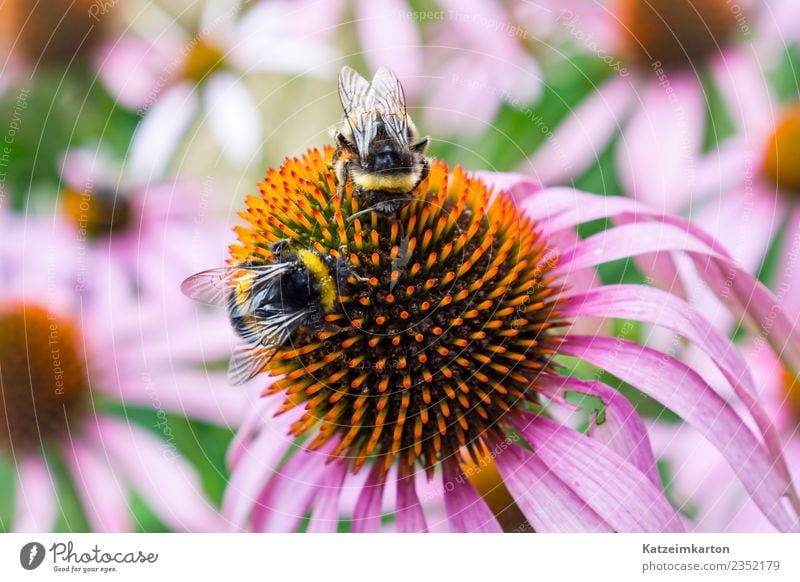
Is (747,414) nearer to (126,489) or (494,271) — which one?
(494,271)

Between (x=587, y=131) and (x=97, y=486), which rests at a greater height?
(x=587, y=131)

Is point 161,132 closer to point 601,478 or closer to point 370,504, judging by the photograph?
point 370,504

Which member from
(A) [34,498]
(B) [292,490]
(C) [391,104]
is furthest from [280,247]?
(A) [34,498]

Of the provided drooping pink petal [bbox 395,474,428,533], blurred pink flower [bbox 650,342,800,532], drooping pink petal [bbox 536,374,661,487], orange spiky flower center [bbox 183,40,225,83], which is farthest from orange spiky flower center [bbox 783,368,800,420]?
orange spiky flower center [bbox 183,40,225,83]

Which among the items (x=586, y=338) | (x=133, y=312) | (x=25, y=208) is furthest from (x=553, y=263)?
(x=25, y=208)

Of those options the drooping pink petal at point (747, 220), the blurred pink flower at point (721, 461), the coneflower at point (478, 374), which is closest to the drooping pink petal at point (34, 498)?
the coneflower at point (478, 374)

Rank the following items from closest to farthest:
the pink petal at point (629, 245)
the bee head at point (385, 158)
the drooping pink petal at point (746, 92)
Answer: the bee head at point (385, 158) < the pink petal at point (629, 245) < the drooping pink petal at point (746, 92)

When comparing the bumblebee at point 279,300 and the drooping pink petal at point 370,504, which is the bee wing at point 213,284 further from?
the drooping pink petal at point 370,504
